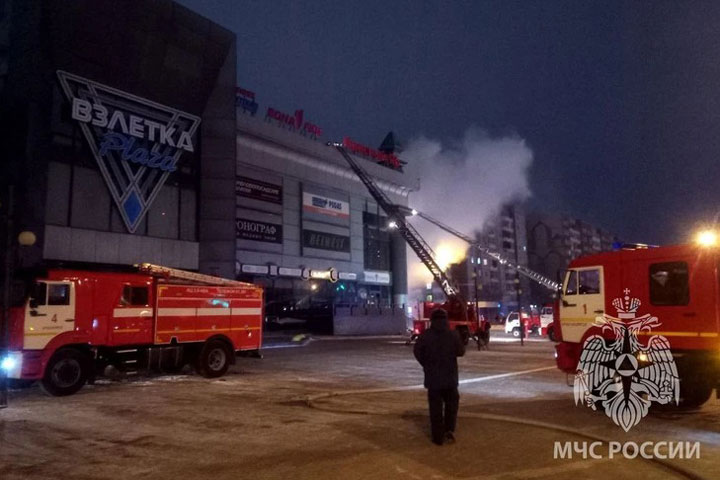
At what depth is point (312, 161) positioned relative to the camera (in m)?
50.5

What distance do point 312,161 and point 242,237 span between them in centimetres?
1129

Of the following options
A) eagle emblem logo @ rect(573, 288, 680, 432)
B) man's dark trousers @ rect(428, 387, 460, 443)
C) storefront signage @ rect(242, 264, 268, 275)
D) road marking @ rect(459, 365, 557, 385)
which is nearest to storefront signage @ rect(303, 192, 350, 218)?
storefront signage @ rect(242, 264, 268, 275)

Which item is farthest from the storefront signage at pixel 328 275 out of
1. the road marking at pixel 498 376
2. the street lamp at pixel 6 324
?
the street lamp at pixel 6 324

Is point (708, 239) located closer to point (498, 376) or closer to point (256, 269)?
point (498, 376)

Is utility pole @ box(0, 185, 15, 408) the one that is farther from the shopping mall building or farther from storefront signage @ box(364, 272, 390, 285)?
storefront signage @ box(364, 272, 390, 285)

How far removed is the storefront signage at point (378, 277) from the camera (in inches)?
2167

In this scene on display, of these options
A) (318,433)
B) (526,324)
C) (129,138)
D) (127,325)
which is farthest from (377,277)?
(318,433)

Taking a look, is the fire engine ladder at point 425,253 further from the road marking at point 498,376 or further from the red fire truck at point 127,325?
the red fire truck at point 127,325

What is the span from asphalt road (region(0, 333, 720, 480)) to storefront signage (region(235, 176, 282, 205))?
30646 mm

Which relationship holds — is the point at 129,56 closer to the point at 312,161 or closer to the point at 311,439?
the point at 312,161

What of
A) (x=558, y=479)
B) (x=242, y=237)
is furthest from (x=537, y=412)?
(x=242, y=237)

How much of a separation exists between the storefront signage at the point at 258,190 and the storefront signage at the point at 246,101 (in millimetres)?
5622

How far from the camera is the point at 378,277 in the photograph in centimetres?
5616

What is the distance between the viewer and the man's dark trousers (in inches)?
281
